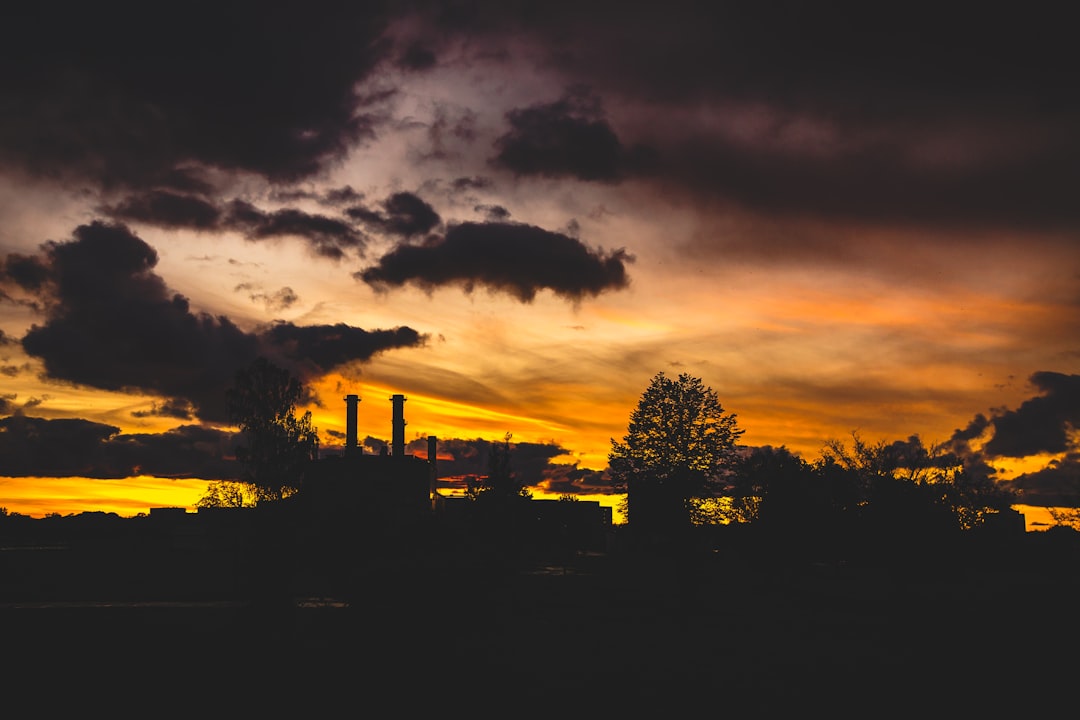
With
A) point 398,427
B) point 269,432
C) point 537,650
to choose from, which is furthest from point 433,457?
point 537,650

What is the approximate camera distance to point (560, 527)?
260ft

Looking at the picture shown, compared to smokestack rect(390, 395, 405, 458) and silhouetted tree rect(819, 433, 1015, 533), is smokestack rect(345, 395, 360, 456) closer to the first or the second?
smokestack rect(390, 395, 405, 458)

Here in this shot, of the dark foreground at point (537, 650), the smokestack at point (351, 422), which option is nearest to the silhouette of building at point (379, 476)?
the smokestack at point (351, 422)

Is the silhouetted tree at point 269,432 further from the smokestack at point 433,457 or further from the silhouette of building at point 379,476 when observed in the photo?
the smokestack at point 433,457

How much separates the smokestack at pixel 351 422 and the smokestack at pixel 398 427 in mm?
3663

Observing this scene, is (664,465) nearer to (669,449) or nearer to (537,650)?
(669,449)

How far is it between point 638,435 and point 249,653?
2068 inches

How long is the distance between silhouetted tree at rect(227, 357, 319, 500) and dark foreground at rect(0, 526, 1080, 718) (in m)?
28.5

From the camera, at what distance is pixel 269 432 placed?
238ft

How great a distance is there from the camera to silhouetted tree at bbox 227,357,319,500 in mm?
71875

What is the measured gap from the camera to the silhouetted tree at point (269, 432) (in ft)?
236

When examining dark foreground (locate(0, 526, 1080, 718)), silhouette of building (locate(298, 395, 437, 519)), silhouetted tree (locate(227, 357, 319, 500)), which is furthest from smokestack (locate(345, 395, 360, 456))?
dark foreground (locate(0, 526, 1080, 718))

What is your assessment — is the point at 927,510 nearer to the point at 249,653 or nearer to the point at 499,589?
the point at 499,589

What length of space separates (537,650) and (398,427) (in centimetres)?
6660
